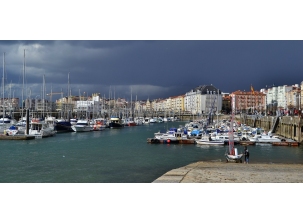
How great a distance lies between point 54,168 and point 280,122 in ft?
91.4

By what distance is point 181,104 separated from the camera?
13550cm

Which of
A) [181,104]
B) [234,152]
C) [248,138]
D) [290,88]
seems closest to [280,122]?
[248,138]

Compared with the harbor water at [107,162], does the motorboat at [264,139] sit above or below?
above

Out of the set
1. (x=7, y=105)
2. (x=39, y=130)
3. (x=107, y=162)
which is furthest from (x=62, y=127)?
(x=7, y=105)

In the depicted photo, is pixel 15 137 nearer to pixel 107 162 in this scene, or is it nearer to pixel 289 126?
pixel 107 162

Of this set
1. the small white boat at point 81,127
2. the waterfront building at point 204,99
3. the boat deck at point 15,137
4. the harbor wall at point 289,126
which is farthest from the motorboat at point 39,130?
the waterfront building at point 204,99

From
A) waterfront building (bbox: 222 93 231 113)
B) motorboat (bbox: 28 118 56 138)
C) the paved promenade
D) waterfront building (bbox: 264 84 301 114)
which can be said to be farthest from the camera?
waterfront building (bbox: 222 93 231 113)

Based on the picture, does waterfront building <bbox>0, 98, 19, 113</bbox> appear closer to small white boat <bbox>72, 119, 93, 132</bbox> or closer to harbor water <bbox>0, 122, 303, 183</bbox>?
small white boat <bbox>72, 119, 93, 132</bbox>

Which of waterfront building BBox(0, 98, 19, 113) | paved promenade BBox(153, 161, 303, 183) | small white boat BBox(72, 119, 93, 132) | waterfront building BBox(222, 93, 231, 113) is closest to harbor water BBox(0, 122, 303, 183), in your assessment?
paved promenade BBox(153, 161, 303, 183)

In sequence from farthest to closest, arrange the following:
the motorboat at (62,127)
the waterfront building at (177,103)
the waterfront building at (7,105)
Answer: the waterfront building at (177,103) < the waterfront building at (7,105) < the motorboat at (62,127)

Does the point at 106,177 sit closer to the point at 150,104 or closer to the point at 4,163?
the point at 4,163

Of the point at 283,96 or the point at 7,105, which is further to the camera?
the point at 283,96

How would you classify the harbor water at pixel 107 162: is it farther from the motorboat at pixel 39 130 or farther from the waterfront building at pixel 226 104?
the waterfront building at pixel 226 104

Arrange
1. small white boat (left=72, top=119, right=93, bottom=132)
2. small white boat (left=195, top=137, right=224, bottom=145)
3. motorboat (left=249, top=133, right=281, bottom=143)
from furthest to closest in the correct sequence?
small white boat (left=72, top=119, right=93, bottom=132) → motorboat (left=249, top=133, right=281, bottom=143) → small white boat (left=195, top=137, right=224, bottom=145)
